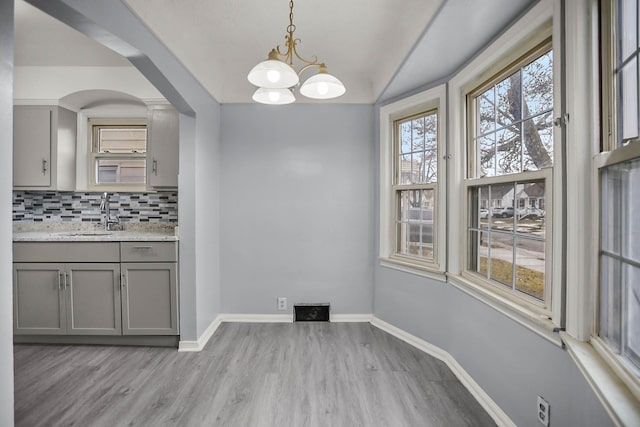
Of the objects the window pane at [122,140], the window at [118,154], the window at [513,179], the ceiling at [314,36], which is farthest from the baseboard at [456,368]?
the window pane at [122,140]

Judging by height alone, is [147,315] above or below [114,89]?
below

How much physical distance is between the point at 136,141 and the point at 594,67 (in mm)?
3725

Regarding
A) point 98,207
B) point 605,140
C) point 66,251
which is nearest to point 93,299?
point 66,251

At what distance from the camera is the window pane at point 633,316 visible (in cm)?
98

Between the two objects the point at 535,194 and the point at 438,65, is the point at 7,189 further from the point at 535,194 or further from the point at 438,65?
the point at 438,65

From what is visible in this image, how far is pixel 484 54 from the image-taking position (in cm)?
191

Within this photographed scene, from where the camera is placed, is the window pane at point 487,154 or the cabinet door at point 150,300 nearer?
the window pane at point 487,154

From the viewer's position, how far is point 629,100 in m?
1.04

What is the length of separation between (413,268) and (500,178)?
3.71ft

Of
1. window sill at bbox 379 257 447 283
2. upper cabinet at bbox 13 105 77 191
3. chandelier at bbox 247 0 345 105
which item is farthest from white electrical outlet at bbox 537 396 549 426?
upper cabinet at bbox 13 105 77 191

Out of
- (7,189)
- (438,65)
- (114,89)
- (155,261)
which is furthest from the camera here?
(114,89)

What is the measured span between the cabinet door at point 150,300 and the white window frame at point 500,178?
2261 millimetres

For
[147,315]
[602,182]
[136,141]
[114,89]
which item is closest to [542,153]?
[602,182]

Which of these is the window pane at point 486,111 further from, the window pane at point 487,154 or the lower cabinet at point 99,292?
the lower cabinet at point 99,292
